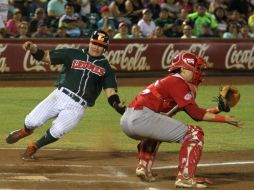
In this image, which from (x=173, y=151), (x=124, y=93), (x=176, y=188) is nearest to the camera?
(x=176, y=188)

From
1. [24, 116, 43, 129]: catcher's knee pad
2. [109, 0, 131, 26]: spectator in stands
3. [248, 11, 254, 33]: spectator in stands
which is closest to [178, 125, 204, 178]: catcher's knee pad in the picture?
[24, 116, 43, 129]: catcher's knee pad

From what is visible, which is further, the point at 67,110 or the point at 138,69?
the point at 138,69

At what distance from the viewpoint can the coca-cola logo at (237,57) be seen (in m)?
20.5

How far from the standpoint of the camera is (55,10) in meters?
20.9

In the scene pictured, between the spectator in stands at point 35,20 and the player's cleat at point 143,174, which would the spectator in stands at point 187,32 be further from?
the player's cleat at point 143,174

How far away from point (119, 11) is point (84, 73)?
12.5m

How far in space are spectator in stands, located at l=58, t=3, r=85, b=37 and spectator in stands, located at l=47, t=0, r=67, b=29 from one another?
0.49m

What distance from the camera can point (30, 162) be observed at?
9.62m

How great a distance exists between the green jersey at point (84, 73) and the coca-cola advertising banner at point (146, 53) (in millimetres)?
8867

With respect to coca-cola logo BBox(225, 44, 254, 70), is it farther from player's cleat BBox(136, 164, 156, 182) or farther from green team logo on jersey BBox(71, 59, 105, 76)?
player's cleat BBox(136, 164, 156, 182)

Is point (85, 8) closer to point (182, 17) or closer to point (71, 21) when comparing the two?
point (71, 21)

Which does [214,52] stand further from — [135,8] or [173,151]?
[173,151]

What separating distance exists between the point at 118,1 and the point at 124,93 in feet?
17.4

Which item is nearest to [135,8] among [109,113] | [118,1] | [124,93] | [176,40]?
[118,1]
